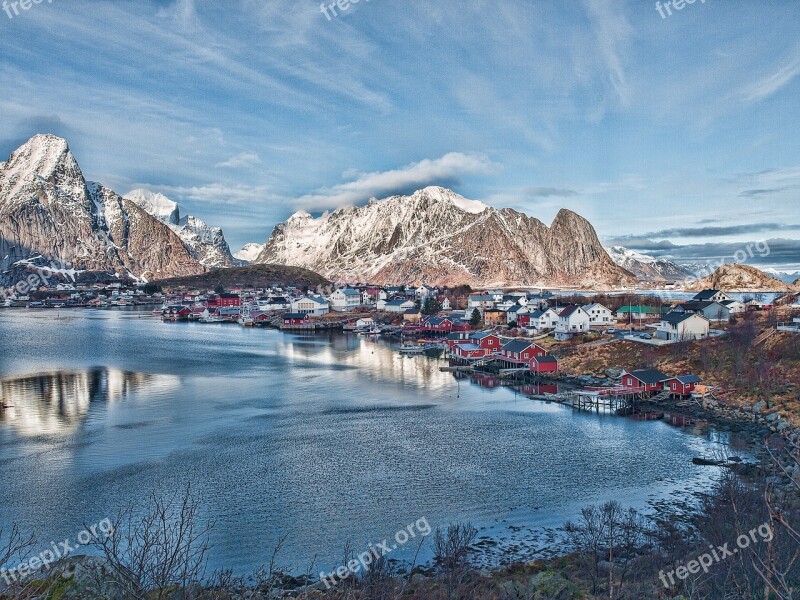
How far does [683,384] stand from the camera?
92.2ft

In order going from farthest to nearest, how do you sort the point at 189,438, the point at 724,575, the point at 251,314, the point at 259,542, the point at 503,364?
1. the point at 251,314
2. the point at 503,364
3. the point at 189,438
4. the point at 259,542
5. the point at 724,575

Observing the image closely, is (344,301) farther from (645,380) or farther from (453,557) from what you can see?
(453,557)

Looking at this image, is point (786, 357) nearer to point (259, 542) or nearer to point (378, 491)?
point (378, 491)

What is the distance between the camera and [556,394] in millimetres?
30656

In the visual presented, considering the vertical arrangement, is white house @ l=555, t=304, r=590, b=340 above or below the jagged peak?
below

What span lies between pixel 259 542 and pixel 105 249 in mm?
190990

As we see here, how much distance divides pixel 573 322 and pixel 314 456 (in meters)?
32.5

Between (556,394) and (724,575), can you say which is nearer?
(724,575)

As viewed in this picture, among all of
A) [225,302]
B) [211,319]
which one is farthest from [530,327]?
[225,302]

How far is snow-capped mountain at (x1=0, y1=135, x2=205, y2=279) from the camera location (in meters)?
163

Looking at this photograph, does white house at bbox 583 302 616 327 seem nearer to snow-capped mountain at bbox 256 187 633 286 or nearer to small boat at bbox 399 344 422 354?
small boat at bbox 399 344 422 354

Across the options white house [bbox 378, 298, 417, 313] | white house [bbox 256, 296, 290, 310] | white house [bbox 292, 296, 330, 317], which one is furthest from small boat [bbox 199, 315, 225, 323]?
white house [bbox 378, 298, 417, 313]

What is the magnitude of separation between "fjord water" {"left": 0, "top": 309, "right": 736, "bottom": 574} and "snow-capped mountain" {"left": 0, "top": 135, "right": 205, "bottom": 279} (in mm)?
150339

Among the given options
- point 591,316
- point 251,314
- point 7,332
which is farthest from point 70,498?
point 251,314
